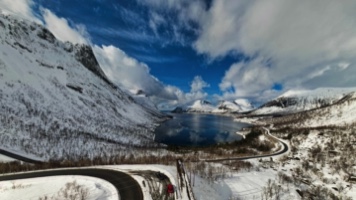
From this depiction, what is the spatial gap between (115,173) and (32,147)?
52.9 m

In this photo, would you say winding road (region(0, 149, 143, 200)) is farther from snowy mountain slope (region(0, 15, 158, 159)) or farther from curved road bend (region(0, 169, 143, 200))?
snowy mountain slope (region(0, 15, 158, 159))

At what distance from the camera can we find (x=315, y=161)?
5469 cm

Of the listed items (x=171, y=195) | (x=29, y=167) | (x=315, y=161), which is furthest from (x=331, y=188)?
(x=29, y=167)

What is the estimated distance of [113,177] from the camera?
1109 inches

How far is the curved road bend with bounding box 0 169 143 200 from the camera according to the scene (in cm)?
2242

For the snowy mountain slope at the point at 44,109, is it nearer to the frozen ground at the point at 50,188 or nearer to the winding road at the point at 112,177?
the winding road at the point at 112,177

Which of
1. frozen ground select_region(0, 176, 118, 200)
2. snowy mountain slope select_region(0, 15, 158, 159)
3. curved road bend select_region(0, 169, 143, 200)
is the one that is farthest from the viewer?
snowy mountain slope select_region(0, 15, 158, 159)

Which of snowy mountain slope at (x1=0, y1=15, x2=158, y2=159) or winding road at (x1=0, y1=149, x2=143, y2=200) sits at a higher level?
snowy mountain slope at (x1=0, y1=15, x2=158, y2=159)

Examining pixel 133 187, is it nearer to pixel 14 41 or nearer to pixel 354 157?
pixel 354 157

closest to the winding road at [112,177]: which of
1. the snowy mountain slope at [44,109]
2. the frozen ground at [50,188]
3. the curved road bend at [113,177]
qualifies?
the curved road bend at [113,177]

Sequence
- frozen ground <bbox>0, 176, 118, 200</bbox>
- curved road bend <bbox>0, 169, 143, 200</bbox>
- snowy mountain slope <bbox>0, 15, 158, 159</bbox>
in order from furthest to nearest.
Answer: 1. snowy mountain slope <bbox>0, 15, 158, 159</bbox>
2. frozen ground <bbox>0, 176, 118, 200</bbox>
3. curved road bend <bbox>0, 169, 143, 200</bbox>

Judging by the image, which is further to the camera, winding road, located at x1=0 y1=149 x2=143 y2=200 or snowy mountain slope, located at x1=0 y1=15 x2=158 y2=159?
snowy mountain slope, located at x1=0 y1=15 x2=158 y2=159

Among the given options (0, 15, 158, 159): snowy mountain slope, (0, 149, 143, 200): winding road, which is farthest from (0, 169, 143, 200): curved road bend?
(0, 15, 158, 159): snowy mountain slope

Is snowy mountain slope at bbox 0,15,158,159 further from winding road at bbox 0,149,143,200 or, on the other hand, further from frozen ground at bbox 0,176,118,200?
frozen ground at bbox 0,176,118,200
